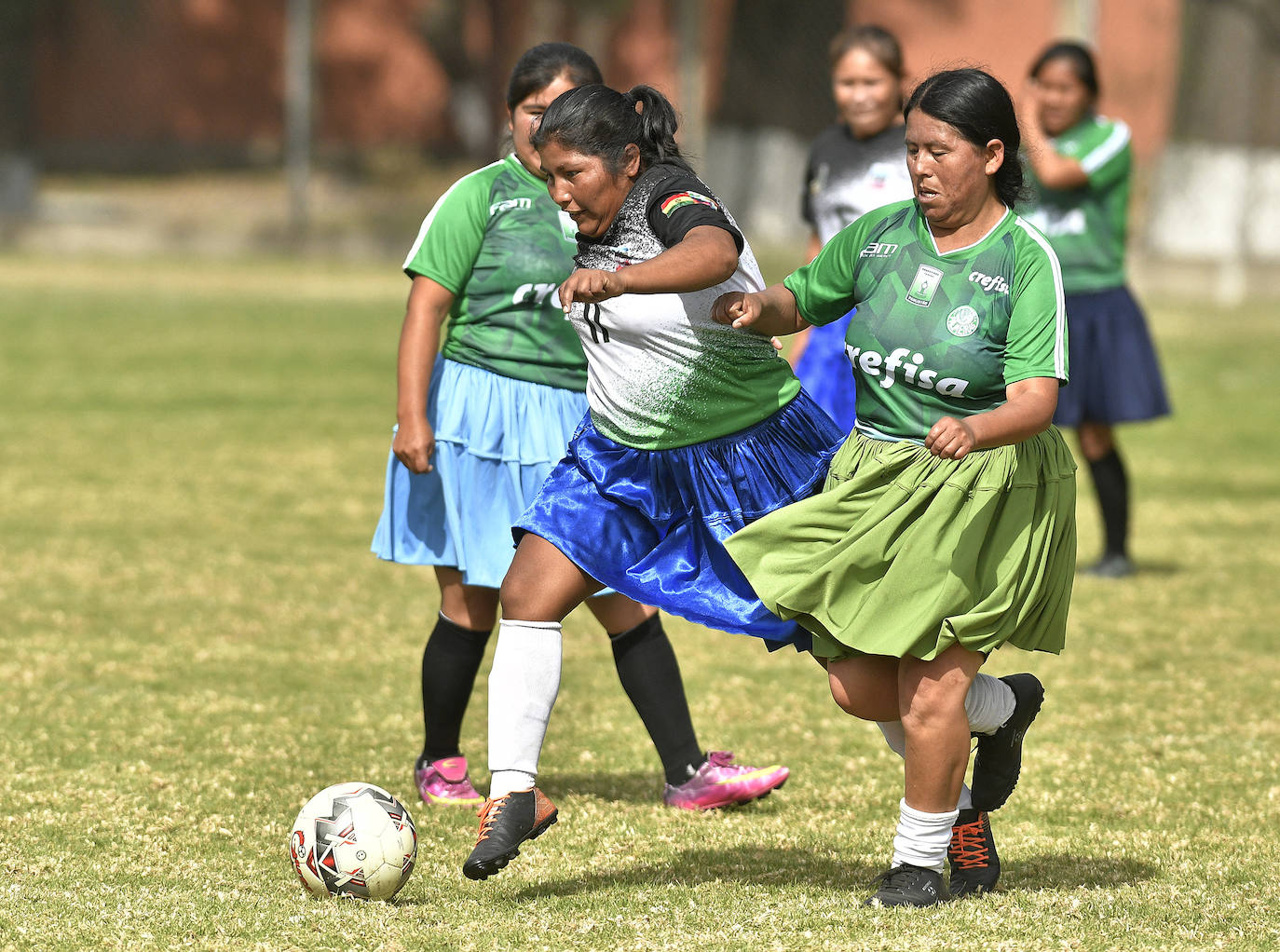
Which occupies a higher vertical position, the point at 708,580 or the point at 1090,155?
the point at 1090,155

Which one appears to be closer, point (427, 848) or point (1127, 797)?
point (427, 848)

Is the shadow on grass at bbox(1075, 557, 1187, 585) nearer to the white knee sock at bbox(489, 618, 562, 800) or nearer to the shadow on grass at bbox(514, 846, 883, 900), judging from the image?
the shadow on grass at bbox(514, 846, 883, 900)

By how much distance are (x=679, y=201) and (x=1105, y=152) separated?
162 inches

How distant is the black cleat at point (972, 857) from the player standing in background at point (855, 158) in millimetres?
2258

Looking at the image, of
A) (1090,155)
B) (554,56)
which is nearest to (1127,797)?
(554,56)

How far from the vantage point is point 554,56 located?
173 inches

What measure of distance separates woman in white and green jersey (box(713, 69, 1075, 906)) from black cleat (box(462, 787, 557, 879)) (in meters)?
0.66

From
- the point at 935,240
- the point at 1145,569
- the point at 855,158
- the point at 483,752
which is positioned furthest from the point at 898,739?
the point at 1145,569

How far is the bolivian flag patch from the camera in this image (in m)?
3.72

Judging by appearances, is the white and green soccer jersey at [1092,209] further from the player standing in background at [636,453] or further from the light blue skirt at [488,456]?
the player standing in background at [636,453]

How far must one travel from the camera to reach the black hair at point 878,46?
601 centimetres

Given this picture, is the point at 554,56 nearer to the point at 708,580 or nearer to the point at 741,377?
the point at 741,377

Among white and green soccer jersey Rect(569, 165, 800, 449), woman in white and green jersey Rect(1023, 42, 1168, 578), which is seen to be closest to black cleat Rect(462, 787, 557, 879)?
white and green soccer jersey Rect(569, 165, 800, 449)

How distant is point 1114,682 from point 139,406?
790cm
